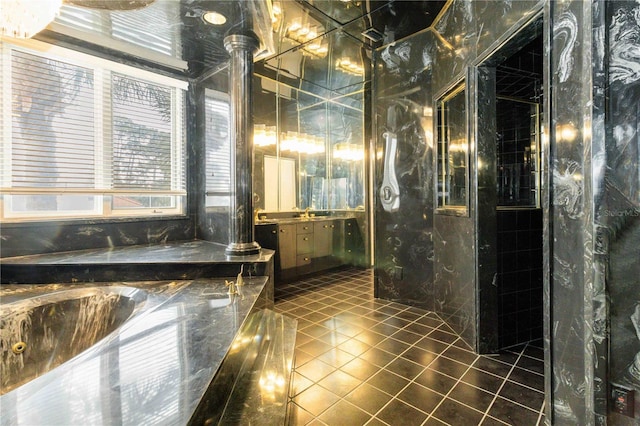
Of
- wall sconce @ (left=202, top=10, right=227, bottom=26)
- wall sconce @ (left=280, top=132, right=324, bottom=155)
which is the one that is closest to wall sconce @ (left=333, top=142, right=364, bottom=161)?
wall sconce @ (left=280, top=132, right=324, bottom=155)

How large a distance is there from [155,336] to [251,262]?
1.24 m

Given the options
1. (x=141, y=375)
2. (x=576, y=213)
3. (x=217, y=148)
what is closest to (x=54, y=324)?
(x=141, y=375)

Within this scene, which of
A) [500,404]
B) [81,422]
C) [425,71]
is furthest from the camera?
[425,71]

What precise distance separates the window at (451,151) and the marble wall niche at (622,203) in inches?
66.8

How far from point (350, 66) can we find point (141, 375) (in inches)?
190

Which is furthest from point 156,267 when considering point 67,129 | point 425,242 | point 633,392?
point 633,392

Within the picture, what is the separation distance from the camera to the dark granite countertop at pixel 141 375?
949 millimetres

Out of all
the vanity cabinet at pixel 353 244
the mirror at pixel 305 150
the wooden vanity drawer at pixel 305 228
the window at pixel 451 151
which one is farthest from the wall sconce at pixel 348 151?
the window at pixel 451 151

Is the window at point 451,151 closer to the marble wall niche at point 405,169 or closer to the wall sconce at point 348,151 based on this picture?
the marble wall niche at point 405,169

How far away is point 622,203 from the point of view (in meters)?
1.18

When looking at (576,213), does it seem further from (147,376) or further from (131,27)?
(131,27)

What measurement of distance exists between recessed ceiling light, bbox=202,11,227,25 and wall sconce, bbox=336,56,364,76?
7.34ft

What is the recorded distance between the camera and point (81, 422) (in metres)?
0.91

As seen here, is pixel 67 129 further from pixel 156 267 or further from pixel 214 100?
pixel 156 267
